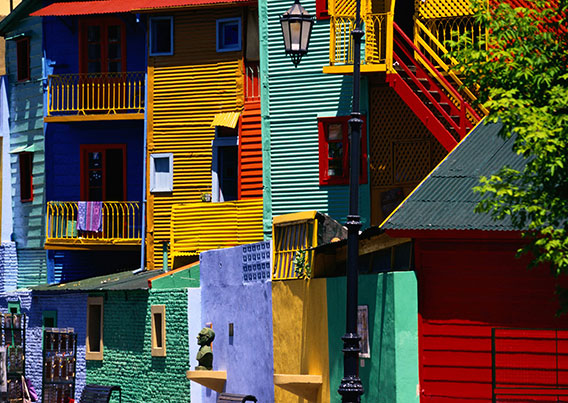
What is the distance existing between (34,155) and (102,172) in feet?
7.62

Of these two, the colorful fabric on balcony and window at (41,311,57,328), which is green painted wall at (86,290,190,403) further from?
the colorful fabric on balcony

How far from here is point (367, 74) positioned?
28141 mm

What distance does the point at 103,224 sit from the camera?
38.4 m

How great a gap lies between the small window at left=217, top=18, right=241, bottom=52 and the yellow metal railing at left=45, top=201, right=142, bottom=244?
5.27 metres

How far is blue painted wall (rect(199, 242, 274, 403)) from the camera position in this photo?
26.5m

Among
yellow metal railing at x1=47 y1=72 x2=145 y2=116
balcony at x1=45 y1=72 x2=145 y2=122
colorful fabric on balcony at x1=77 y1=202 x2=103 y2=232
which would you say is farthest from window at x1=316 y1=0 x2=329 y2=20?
colorful fabric on balcony at x1=77 y1=202 x2=103 y2=232

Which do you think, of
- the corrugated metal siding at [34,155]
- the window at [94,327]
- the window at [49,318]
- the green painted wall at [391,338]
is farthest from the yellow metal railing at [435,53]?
the corrugated metal siding at [34,155]

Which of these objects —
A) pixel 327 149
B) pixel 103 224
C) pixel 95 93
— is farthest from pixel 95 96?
pixel 327 149

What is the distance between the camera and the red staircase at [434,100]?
83.0ft

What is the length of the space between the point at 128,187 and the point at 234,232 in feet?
23.7

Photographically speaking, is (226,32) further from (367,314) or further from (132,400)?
(367,314)

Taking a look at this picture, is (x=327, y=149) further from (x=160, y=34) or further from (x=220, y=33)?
(x=160, y=34)

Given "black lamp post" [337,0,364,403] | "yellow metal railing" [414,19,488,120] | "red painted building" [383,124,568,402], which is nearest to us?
"black lamp post" [337,0,364,403]

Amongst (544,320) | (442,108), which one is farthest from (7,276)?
(544,320)
